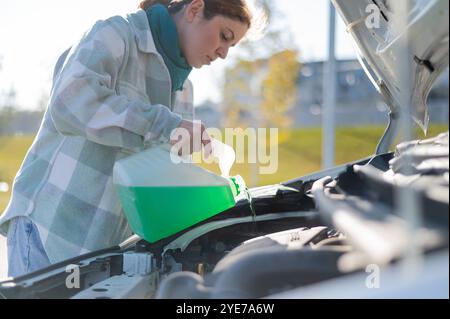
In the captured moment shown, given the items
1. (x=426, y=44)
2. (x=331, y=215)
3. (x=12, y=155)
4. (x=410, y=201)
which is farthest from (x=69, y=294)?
(x=12, y=155)

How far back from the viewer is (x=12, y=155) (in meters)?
14.5

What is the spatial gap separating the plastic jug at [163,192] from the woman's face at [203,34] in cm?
54

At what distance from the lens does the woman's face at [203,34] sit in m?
2.34

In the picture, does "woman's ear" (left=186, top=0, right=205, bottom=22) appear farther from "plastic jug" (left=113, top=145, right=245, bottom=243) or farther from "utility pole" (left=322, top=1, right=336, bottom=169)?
"utility pole" (left=322, top=1, right=336, bottom=169)

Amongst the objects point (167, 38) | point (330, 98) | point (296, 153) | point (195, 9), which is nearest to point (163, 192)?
point (167, 38)

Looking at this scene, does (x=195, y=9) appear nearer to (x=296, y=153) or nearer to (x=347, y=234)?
(x=347, y=234)

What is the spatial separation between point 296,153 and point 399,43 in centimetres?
1279

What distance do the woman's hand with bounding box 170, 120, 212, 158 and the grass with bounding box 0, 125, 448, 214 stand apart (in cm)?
814

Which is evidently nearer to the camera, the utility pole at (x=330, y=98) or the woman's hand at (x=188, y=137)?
the woman's hand at (x=188, y=137)

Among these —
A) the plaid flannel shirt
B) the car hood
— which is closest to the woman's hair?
the plaid flannel shirt

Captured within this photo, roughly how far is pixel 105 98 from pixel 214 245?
0.74m

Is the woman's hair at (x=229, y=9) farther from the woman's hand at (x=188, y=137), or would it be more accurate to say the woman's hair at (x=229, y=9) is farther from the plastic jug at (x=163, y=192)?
the plastic jug at (x=163, y=192)

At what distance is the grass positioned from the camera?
1155 centimetres

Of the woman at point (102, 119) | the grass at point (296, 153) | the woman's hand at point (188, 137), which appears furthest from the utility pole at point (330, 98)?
the woman's hand at point (188, 137)
